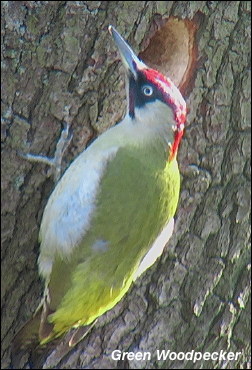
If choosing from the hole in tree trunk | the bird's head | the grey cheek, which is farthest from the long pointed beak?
the grey cheek

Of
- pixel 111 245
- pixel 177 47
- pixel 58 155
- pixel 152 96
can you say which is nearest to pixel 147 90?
pixel 152 96

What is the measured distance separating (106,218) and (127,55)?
628 mm

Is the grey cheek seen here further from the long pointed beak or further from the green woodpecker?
the long pointed beak

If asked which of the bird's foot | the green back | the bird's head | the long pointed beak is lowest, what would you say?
the green back

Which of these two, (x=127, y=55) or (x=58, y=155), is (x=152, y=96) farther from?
(x=58, y=155)

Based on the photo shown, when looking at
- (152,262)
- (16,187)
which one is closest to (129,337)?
(152,262)

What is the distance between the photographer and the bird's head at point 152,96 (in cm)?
294

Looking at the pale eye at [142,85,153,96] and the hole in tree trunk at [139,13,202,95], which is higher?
the hole in tree trunk at [139,13,202,95]

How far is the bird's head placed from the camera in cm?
294

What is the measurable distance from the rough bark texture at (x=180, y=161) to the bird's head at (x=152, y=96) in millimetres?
78

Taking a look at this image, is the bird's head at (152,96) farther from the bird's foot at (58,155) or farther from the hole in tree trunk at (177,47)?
the bird's foot at (58,155)

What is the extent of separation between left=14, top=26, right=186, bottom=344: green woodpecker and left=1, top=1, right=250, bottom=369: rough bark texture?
121 millimetres

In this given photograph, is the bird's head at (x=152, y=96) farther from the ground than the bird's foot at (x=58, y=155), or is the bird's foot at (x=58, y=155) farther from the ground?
the bird's head at (x=152, y=96)

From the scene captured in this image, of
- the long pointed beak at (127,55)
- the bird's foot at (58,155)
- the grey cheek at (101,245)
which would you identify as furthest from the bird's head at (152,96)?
the grey cheek at (101,245)
